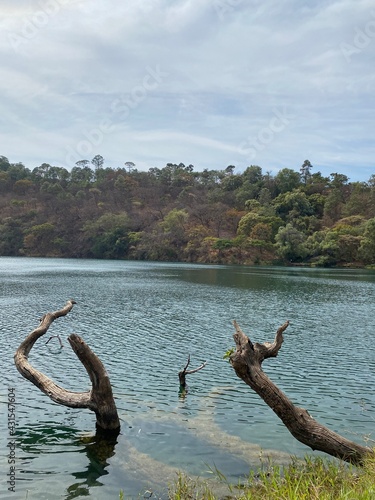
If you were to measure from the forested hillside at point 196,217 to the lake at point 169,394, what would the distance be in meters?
63.0

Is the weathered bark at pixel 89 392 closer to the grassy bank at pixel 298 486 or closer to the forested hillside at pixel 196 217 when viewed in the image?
the grassy bank at pixel 298 486

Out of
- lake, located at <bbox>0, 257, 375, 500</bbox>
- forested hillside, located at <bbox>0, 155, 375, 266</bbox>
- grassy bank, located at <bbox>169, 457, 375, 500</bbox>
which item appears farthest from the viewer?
forested hillside, located at <bbox>0, 155, 375, 266</bbox>

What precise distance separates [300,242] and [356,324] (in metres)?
68.4

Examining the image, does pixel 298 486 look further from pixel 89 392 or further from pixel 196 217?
pixel 196 217

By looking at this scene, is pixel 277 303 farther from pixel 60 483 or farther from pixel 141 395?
pixel 60 483

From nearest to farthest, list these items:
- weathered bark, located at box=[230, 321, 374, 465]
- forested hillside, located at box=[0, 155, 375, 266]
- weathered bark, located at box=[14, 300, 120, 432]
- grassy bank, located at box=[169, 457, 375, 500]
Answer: grassy bank, located at box=[169, 457, 375, 500], weathered bark, located at box=[230, 321, 374, 465], weathered bark, located at box=[14, 300, 120, 432], forested hillside, located at box=[0, 155, 375, 266]

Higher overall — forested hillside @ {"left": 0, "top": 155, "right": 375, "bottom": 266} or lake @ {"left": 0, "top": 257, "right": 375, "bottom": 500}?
forested hillside @ {"left": 0, "top": 155, "right": 375, "bottom": 266}

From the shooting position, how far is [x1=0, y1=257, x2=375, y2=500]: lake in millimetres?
10328

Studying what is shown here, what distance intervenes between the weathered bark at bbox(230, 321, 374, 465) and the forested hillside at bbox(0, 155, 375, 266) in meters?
84.5

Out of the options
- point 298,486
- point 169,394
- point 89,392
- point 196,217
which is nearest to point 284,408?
point 298,486

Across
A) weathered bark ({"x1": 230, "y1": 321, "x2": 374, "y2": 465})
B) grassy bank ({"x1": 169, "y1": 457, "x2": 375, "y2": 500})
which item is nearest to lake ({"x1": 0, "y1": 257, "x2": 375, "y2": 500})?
grassy bank ({"x1": 169, "y1": 457, "x2": 375, "y2": 500})

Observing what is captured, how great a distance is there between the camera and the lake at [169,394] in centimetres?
1033

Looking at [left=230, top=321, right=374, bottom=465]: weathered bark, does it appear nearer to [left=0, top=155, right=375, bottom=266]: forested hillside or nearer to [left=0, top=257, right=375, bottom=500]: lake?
[left=0, top=257, right=375, bottom=500]: lake

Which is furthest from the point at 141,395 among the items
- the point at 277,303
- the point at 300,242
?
the point at 300,242
